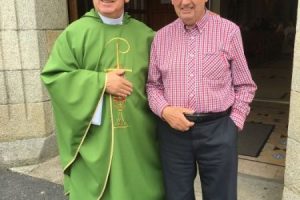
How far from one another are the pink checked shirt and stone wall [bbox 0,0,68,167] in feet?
7.36

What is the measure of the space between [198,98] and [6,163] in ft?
9.76

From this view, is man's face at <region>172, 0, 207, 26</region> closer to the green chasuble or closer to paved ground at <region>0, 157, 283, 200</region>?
the green chasuble

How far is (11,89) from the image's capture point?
4.22 m

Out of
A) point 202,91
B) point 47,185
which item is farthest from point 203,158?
point 47,185

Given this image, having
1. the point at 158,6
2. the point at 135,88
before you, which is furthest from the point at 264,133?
the point at 135,88

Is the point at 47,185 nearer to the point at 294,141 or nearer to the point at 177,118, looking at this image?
the point at 177,118

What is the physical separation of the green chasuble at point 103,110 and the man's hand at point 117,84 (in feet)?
0.11

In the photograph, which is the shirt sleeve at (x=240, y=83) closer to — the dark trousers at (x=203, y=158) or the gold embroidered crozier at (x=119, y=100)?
the dark trousers at (x=203, y=158)

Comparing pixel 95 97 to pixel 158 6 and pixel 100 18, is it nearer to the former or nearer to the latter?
pixel 100 18

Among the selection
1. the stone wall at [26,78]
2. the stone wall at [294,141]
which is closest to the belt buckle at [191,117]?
the stone wall at [294,141]

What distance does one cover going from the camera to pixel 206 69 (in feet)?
7.16

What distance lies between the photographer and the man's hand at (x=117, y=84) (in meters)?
2.34

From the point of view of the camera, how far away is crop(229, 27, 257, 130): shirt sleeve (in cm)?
222

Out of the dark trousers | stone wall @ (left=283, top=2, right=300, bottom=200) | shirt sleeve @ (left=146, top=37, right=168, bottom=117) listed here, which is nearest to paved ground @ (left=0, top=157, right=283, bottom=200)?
stone wall @ (left=283, top=2, right=300, bottom=200)
